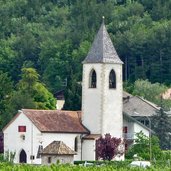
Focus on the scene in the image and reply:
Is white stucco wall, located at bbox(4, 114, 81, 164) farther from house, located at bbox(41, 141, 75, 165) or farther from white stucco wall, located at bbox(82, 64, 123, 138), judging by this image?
white stucco wall, located at bbox(82, 64, 123, 138)

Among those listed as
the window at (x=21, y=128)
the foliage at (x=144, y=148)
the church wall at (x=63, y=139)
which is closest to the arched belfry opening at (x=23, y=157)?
the window at (x=21, y=128)

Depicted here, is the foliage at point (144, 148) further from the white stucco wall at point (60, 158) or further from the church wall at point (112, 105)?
the white stucco wall at point (60, 158)

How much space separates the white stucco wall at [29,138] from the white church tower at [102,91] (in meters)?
2.21

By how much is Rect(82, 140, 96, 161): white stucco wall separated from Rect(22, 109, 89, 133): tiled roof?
2.93ft

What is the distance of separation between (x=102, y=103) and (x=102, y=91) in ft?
2.82

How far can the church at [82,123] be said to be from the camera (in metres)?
116

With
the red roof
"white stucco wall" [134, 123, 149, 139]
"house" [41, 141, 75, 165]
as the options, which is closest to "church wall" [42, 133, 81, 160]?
the red roof

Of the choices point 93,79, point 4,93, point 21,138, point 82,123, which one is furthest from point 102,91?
point 4,93

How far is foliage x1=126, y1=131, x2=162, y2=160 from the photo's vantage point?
386ft

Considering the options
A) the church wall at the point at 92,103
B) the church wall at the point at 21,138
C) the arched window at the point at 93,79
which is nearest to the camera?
the church wall at the point at 21,138

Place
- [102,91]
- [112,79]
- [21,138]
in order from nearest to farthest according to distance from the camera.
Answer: [21,138], [102,91], [112,79]

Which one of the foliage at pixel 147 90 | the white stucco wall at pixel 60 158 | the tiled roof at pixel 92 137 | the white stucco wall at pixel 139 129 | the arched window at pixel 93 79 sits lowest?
the white stucco wall at pixel 60 158

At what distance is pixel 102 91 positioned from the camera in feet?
392

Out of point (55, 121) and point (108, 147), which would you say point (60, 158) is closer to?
point (108, 147)
